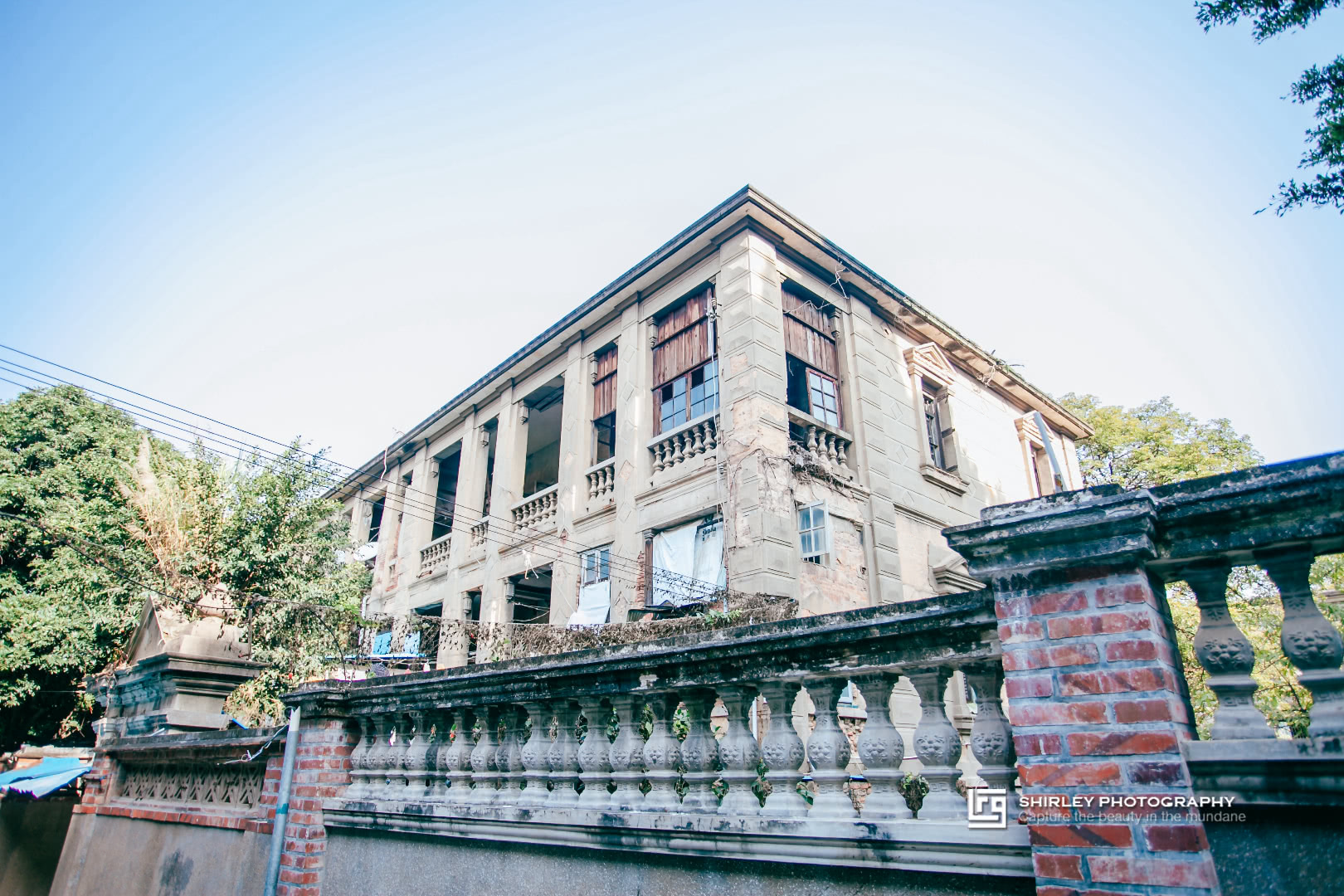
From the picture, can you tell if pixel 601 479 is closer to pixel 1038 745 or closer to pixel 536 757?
pixel 536 757

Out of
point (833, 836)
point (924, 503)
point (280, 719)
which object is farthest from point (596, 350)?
point (833, 836)

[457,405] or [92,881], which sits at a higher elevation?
[457,405]

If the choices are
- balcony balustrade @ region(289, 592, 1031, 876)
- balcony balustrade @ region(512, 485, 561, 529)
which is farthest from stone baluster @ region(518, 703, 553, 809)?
balcony balustrade @ region(512, 485, 561, 529)

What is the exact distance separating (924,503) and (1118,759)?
37.9 feet

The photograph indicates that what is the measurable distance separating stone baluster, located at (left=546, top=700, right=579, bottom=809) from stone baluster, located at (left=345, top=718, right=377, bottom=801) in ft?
5.54

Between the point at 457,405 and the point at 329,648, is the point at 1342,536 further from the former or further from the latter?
the point at 457,405

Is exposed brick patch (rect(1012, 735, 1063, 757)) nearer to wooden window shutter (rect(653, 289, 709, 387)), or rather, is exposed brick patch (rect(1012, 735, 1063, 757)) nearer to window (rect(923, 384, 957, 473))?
wooden window shutter (rect(653, 289, 709, 387))

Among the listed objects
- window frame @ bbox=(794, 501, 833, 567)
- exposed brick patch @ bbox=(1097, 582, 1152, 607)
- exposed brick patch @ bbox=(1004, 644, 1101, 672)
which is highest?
window frame @ bbox=(794, 501, 833, 567)

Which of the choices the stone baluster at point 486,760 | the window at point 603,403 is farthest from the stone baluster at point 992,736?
the window at point 603,403

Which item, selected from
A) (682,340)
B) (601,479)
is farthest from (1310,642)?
(601,479)

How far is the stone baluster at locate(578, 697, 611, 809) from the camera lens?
11.1 ft

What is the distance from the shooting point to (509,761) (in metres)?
3.84

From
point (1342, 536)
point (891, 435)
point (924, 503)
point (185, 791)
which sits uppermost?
point (891, 435)

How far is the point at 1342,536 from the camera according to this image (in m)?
2.01
